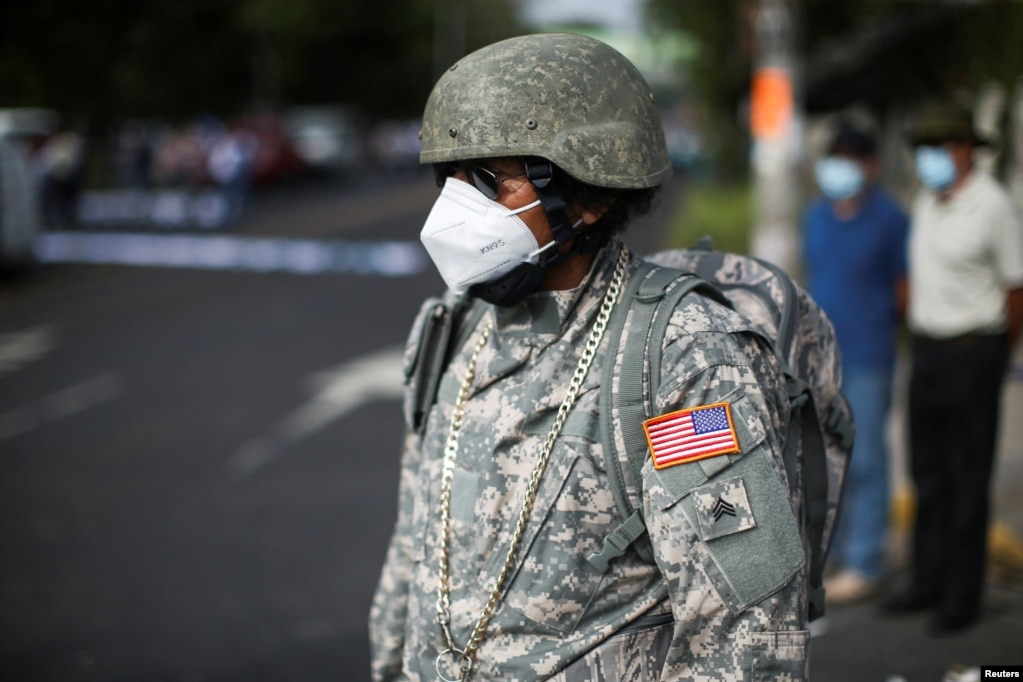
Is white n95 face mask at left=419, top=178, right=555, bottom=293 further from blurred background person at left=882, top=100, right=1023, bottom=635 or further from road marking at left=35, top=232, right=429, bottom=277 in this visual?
road marking at left=35, top=232, right=429, bottom=277

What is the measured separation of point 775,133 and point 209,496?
543cm

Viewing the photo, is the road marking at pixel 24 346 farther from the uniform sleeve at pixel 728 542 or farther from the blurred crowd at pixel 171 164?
the uniform sleeve at pixel 728 542

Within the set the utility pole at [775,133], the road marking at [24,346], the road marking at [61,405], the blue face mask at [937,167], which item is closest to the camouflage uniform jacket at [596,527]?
the blue face mask at [937,167]

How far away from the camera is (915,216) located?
444cm

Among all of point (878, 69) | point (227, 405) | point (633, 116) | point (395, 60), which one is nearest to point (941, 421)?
point (633, 116)

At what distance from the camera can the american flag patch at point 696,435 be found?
1.73 metres

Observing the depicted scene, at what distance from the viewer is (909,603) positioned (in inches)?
176

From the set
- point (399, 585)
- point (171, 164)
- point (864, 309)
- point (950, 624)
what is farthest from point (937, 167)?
point (171, 164)

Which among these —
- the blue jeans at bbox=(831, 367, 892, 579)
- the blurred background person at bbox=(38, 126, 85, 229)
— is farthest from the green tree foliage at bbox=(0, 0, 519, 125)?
the blue jeans at bbox=(831, 367, 892, 579)

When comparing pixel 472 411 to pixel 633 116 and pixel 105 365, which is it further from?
pixel 105 365

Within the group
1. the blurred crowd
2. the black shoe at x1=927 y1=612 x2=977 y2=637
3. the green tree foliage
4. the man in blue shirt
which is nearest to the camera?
the black shoe at x1=927 y1=612 x2=977 y2=637

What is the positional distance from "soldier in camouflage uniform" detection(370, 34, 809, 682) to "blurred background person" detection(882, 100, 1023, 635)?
238 cm

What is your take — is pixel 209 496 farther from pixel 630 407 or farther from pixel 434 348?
pixel 630 407

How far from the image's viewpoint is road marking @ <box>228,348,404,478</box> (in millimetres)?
6992
